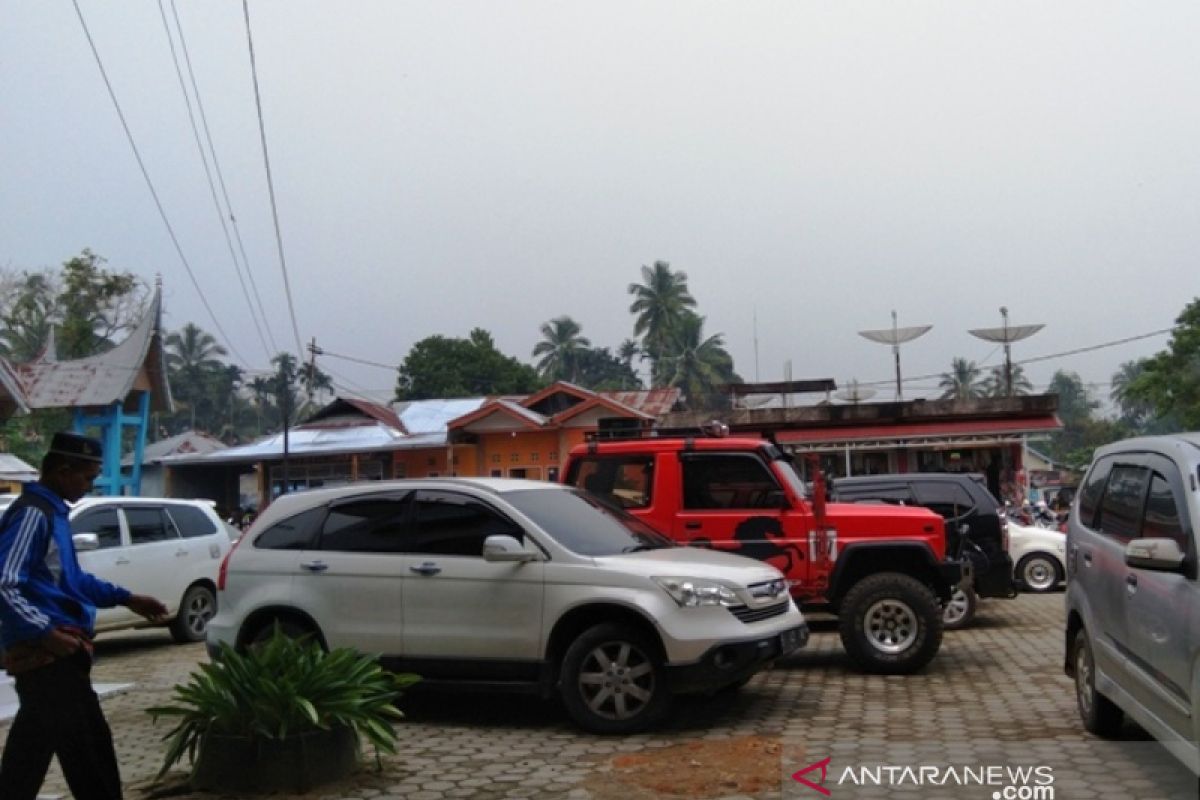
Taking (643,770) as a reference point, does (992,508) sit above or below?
above

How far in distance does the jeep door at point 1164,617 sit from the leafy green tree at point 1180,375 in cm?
3413

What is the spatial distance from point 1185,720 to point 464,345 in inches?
2463

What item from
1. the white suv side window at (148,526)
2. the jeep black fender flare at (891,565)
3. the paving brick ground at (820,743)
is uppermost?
the white suv side window at (148,526)

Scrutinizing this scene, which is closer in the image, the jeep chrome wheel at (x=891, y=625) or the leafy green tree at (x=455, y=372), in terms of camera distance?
the jeep chrome wheel at (x=891, y=625)

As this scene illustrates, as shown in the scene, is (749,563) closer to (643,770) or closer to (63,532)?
(643,770)

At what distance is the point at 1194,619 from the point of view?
15.4ft

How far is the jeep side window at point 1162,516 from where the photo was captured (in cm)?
520

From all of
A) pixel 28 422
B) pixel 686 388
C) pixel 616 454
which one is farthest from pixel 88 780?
pixel 686 388

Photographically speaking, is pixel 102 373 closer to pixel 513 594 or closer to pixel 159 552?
pixel 159 552

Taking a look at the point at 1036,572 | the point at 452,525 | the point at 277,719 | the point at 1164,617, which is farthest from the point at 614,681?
the point at 1036,572

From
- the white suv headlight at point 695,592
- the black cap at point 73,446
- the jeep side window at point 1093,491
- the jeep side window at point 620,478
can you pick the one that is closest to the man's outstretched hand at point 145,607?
the black cap at point 73,446

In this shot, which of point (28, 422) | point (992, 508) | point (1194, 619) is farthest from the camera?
point (28, 422)

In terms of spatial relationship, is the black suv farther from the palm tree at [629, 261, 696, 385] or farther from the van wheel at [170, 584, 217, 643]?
the palm tree at [629, 261, 696, 385]

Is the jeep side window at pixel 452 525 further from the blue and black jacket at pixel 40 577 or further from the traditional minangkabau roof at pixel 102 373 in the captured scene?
the traditional minangkabau roof at pixel 102 373
